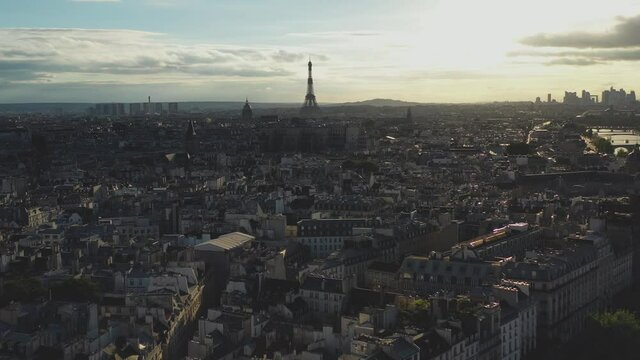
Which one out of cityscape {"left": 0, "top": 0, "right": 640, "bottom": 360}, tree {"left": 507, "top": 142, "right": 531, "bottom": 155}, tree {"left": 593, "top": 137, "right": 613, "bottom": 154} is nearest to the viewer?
cityscape {"left": 0, "top": 0, "right": 640, "bottom": 360}

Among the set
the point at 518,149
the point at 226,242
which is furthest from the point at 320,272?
the point at 518,149

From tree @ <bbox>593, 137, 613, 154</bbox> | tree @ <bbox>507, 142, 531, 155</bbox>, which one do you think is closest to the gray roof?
tree @ <bbox>507, 142, 531, 155</bbox>

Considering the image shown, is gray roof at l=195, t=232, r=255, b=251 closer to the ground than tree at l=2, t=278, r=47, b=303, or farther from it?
farther from it

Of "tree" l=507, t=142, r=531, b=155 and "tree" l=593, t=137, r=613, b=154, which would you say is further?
"tree" l=593, t=137, r=613, b=154

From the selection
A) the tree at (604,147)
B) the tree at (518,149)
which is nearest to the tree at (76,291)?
the tree at (518,149)

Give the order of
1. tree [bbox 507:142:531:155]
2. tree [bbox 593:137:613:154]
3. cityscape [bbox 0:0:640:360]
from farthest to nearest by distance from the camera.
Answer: tree [bbox 593:137:613:154]
tree [bbox 507:142:531:155]
cityscape [bbox 0:0:640:360]

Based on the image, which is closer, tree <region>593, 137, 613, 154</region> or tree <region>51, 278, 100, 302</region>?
tree <region>51, 278, 100, 302</region>

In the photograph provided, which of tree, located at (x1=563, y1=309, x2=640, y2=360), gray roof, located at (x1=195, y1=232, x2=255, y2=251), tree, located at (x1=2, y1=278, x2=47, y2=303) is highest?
gray roof, located at (x1=195, y1=232, x2=255, y2=251)

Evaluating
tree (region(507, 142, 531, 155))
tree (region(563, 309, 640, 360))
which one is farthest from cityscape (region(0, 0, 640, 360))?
tree (region(507, 142, 531, 155))

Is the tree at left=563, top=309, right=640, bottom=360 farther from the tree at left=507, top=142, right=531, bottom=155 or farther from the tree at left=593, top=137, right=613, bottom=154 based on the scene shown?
the tree at left=593, top=137, right=613, bottom=154

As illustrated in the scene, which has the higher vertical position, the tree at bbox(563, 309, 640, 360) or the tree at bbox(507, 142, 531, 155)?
the tree at bbox(507, 142, 531, 155)

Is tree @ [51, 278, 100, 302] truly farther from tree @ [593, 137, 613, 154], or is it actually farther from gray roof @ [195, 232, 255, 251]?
tree @ [593, 137, 613, 154]

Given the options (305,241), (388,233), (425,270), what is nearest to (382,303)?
(425,270)
